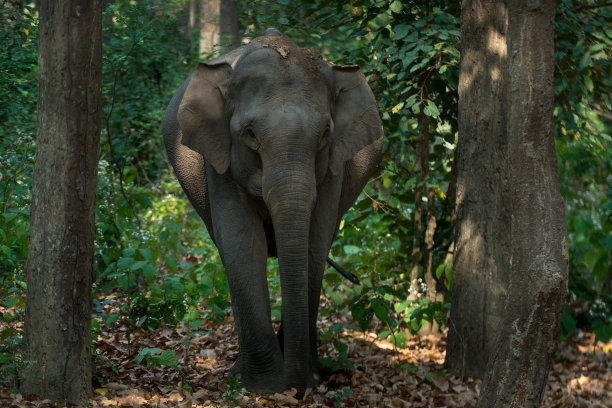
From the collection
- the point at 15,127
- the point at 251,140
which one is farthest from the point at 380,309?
the point at 15,127

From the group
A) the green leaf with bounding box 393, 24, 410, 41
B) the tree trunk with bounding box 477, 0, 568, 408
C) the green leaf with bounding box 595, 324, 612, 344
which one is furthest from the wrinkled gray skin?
the green leaf with bounding box 595, 324, 612, 344

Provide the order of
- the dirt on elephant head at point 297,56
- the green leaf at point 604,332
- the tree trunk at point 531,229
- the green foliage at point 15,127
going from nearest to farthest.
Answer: the tree trunk at point 531,229, the dirt on elephant head at point 297,56, the green foliage at point 15,127, the green leaf at point 604,332

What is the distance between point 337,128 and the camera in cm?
642

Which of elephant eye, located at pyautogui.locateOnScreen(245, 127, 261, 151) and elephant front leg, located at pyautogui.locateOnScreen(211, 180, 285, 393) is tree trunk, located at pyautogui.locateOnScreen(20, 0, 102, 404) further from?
elephant front leg, located at pyautogui.locateOnScreen(211, 180, 285, 393)

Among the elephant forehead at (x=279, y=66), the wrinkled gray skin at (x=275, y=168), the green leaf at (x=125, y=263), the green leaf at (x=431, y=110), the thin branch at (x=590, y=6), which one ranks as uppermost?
the thin branch at (x=590, y=6)

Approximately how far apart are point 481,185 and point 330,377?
2093 mm

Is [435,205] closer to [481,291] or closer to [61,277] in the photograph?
[481,291]

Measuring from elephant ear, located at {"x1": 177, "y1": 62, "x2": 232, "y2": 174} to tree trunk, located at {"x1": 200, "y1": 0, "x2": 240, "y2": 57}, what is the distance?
368 inches

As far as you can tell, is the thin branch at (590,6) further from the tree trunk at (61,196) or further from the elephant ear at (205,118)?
the tree trunk at (61,196)

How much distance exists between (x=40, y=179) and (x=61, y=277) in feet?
1.99

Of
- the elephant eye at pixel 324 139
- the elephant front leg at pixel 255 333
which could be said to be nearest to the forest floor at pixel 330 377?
the elephant front leg at pixel 255 333

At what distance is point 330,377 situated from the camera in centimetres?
670

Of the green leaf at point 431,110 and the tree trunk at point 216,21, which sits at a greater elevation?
the tree trunk at point 216,21

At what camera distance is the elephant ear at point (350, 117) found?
6.40 meters
